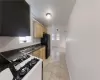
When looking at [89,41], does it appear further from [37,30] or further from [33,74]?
[37,30]

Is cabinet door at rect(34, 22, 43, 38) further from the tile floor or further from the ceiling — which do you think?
the tile floor

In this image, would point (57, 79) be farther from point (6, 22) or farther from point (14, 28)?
point (6, 22)

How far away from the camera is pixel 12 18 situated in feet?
5.51

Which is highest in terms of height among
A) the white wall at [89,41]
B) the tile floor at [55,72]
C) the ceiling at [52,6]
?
the ceiling at [52,6]

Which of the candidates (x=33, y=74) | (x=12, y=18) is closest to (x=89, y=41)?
(x=33, y=74)

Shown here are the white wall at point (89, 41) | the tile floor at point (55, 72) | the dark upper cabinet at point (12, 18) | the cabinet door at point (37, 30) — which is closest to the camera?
the white wall at point (89, 41)

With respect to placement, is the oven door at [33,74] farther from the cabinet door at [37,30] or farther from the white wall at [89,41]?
the cabinet door at [37,30]

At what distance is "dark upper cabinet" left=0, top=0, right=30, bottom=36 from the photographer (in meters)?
1.45

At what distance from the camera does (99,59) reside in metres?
0.83

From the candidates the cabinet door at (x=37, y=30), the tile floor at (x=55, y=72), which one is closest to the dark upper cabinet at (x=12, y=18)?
the tile floor at (x=55, y=72)

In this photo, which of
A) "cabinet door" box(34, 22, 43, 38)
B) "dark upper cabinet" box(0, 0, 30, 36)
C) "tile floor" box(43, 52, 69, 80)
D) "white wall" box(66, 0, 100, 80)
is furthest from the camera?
"cabinet door" box(34, 22, 43, 38)

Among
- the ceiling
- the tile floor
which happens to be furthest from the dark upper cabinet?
the tile floor

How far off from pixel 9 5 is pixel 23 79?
128 cm

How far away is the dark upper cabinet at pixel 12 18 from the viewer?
4.75 feet
